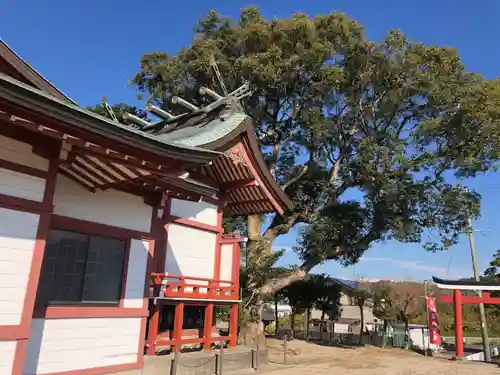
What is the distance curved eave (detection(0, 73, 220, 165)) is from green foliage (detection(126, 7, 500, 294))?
12.4 metres

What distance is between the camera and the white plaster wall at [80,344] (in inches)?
251

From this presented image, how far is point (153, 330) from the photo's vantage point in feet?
32.1

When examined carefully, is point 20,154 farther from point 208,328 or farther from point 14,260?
point 208,328

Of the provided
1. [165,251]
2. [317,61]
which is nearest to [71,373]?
[165,251]

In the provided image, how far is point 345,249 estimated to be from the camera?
20.4 m

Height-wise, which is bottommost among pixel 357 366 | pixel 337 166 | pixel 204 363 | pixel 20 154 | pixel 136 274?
pixel 357 366

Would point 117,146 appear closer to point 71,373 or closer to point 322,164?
point 71,373

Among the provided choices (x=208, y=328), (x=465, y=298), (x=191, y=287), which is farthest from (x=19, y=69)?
(x=465, y=298)

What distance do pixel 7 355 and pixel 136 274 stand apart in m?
2.72

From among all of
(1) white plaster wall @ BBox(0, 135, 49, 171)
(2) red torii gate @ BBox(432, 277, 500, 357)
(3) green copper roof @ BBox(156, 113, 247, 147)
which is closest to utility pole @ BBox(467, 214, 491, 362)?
(2) red torii gate @ BBox(432, 277, 500, 357)

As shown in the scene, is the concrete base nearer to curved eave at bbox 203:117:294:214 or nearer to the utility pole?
curved eave at bbox 203:117:294:214

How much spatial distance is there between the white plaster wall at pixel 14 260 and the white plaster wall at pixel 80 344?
96 centimetres

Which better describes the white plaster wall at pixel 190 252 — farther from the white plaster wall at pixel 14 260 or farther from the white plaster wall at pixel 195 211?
the white plaster wall at pixel 14 260

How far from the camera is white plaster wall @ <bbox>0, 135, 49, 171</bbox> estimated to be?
18.9 feet
